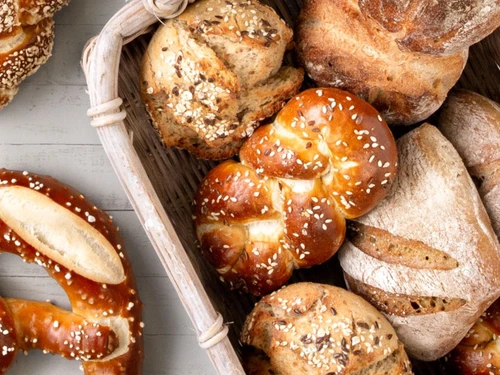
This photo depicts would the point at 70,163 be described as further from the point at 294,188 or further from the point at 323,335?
the point at 323,335

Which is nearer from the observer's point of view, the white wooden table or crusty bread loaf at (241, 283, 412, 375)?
Answer: crusty bread loaf at (241, 283, 412, 375)

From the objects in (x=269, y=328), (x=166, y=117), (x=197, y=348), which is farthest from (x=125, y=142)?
(x=197, y=348)

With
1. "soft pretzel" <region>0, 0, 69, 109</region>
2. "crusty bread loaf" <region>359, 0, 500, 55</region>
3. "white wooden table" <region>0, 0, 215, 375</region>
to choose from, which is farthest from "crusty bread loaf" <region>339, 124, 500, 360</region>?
"soft pretzel" <region>0, 0, 69, 109</region>

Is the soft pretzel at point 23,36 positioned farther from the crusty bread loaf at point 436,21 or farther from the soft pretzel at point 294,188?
the crusty bread loaf at point 436,21

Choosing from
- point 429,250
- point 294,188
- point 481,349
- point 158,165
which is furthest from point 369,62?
point 481,349

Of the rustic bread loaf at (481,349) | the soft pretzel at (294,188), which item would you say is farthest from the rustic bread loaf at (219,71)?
the rustic bread loaf at (481,349)

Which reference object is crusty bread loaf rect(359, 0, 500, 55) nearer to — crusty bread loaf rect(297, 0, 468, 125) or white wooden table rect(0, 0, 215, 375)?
crusty bread loaf rect(297, 0, 468, 125)

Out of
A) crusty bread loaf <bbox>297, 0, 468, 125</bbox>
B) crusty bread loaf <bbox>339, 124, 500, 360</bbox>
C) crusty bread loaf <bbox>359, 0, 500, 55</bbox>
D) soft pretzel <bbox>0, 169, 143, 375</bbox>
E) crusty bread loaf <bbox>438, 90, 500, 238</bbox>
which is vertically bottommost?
soft pretzel <bbox>0, 169, 143, 375</bbox>
